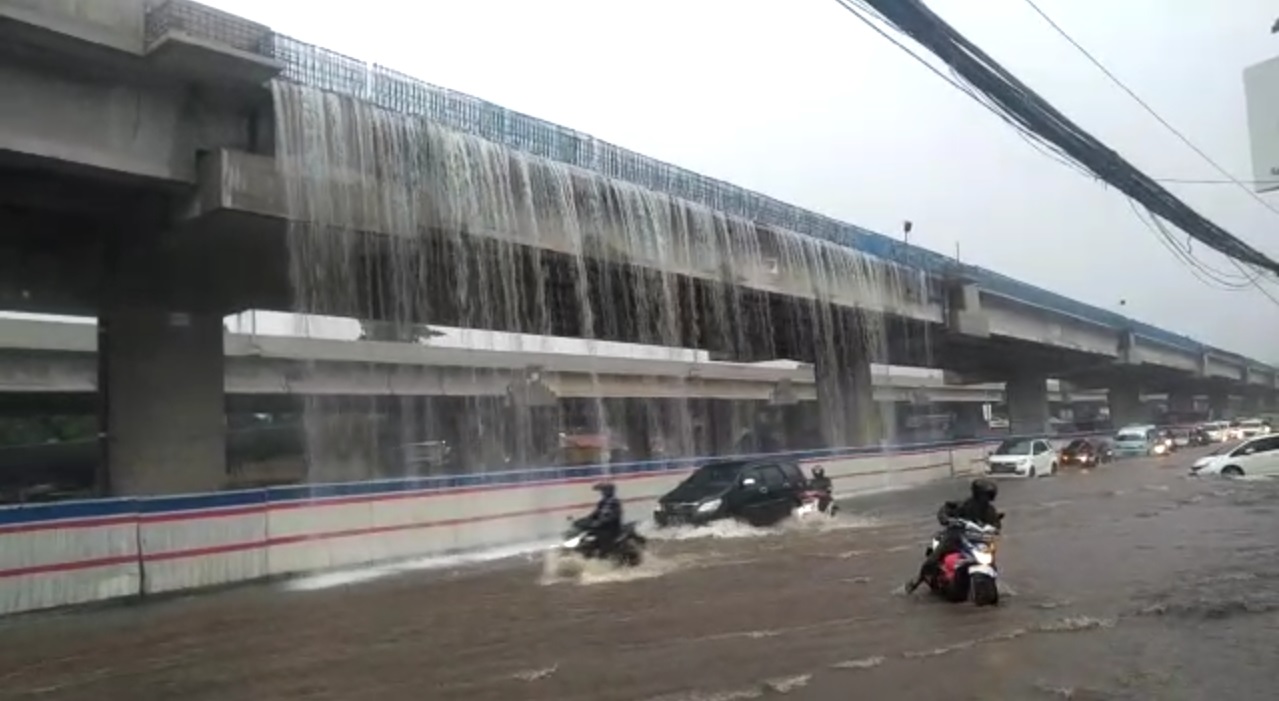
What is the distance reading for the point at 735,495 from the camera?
2062 cm

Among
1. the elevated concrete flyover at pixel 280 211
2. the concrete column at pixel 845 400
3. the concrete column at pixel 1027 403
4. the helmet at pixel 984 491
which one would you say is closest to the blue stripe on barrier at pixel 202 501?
the elevated concrete flyover at pixel 280 211

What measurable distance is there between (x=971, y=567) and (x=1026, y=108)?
5.49 meters

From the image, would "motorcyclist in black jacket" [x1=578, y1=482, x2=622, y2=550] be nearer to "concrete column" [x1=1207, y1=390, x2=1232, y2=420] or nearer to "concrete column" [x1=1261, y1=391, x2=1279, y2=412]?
"concrete column" [x1=1207, y1=390, x2=1232, y2=420]

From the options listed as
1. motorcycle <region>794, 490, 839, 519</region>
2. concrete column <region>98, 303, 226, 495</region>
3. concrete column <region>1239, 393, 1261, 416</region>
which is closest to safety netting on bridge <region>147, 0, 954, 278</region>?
concrete column <region>98, 303, 226, 495</region>

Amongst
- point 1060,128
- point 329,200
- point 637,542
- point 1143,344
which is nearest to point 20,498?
point 329,200

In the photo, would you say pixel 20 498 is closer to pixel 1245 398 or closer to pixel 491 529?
pixel 491 529

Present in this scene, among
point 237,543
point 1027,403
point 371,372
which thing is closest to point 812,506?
point 237,543

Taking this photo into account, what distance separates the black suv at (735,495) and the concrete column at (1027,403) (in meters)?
45.5

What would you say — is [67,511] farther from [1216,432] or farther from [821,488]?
[1216,432]

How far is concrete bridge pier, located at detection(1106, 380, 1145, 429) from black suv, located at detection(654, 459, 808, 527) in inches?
2849

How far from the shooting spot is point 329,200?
57.4 feet

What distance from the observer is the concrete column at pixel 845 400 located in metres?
41.2

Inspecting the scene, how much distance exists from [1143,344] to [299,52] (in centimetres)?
6259

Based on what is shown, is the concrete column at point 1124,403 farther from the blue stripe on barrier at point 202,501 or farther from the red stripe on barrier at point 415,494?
the blue stripe on barrier at point 202,501
